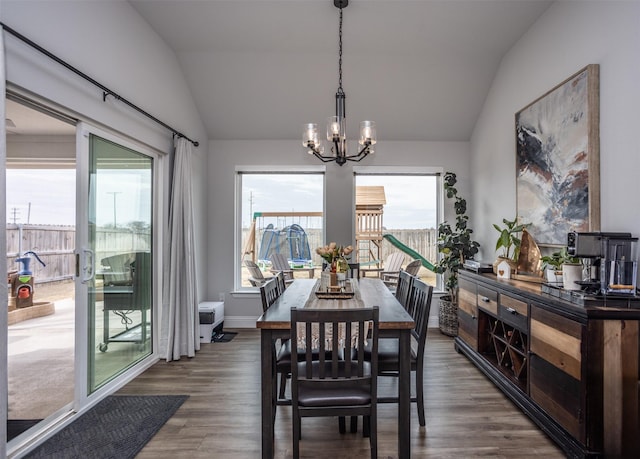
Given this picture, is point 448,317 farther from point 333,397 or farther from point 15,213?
point 15,213

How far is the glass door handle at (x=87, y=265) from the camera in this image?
100 inches

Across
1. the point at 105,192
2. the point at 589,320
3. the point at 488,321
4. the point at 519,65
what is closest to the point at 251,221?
the point at 105,192

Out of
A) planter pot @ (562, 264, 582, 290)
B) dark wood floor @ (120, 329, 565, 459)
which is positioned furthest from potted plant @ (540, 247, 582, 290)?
dark wood floor @ (120, 329, 565, 459)

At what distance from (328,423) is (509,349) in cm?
156

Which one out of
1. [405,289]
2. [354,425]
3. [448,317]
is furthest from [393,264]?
[354,425]

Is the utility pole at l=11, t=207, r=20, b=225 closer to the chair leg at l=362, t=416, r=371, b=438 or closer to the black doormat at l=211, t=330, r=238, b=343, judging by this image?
the black doormat at l=211, t=330, r=238, b=343

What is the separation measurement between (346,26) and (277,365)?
3154mm

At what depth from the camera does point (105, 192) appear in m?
2.84

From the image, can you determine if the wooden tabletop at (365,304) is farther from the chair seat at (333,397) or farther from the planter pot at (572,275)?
the planter pot at (572,275)

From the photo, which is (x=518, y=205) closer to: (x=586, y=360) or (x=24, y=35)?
(x=586, y=360)

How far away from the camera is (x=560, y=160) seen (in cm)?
286

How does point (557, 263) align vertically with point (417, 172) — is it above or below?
below

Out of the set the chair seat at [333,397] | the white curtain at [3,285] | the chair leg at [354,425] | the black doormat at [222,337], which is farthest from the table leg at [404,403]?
the black doormat at [222,337]

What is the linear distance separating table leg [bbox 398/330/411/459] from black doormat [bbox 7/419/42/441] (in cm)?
225
